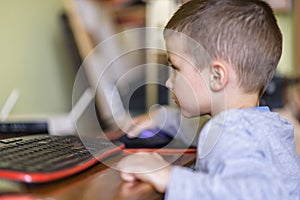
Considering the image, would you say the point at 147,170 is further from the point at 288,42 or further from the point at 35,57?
the point at 288,42

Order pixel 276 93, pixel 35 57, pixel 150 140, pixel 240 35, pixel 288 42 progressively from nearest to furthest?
pixel 240 35 → pixel 150 140 → pixel 35 57 → pixel 276 93 → pixel 288 42

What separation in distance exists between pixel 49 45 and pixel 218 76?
1146 millimetres

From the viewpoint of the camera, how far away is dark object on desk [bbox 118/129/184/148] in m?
0.93

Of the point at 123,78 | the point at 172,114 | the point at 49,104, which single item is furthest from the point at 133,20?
the point at 172,114

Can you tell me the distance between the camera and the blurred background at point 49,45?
1574mm

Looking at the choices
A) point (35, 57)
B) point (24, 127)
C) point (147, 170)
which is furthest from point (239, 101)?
point (35, 57)

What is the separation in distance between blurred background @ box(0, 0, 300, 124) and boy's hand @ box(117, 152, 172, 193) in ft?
2.93

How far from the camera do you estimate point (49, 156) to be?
654mm

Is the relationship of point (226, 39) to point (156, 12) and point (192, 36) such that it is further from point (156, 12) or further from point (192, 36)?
point (156, 12)

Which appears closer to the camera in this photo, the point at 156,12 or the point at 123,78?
the point at 156,12

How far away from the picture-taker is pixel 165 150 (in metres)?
0.88

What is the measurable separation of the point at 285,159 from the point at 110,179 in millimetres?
237

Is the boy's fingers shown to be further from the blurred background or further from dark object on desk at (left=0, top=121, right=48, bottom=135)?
the blurred background

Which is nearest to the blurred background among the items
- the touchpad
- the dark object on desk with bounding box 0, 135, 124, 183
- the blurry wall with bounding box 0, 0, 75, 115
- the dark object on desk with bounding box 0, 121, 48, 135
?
the blurry wall with bounding box 0, 0, 75, 115
